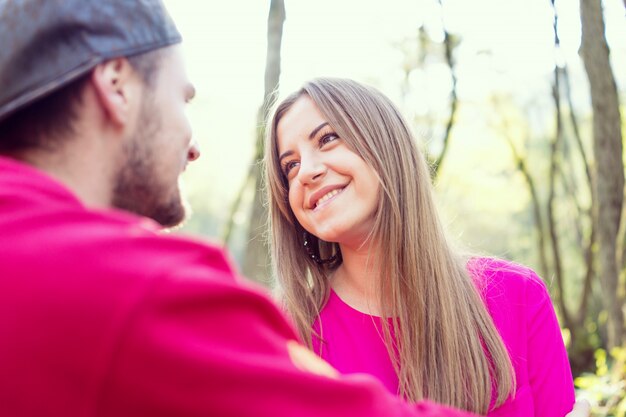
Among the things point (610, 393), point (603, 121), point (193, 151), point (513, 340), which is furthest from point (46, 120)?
point (603, 121)

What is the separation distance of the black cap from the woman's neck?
158 centimetres

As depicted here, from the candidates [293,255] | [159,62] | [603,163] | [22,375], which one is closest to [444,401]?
[293,255]

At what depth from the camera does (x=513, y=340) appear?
260 centimetres

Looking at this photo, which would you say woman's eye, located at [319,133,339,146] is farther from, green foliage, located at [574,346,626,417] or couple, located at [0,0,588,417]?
green foliage, located at [574,346,626,417]

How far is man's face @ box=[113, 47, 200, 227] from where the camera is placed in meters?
1.45

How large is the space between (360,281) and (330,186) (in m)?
0.41

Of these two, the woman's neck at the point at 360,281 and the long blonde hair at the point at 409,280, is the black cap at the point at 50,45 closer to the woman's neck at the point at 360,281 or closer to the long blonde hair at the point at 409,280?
the long blonde hair at the point at 409,280

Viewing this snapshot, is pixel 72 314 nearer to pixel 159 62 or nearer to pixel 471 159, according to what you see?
pixel 159 62

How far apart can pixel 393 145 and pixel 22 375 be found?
1899 mm

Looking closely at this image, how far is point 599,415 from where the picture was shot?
5.12 metres

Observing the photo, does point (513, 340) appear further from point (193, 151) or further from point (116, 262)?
point (116, 262)

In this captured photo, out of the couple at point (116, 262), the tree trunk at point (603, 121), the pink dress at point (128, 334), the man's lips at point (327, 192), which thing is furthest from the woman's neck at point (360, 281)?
the tree trunk at point (603, 121)

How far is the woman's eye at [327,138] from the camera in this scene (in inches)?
108

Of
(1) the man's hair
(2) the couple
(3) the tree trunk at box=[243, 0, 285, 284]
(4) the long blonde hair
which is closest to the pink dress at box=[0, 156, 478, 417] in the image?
(2) the couple
